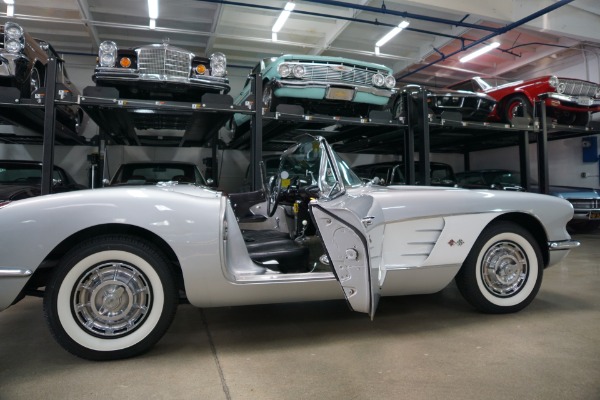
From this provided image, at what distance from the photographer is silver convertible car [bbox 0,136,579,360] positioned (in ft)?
6.72

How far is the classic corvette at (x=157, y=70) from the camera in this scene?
15.1 ft

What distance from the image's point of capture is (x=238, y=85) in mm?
11031

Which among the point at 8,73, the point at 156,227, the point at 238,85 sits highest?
the point at 238,85

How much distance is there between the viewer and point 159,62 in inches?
185

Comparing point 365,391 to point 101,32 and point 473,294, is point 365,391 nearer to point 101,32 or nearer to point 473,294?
point 473,294

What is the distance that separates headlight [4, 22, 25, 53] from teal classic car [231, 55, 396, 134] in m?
2.65

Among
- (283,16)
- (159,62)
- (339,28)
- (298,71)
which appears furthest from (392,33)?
(159,62)

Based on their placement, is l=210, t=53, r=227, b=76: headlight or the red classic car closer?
l=210, t=53, r=227, b=76: headlight

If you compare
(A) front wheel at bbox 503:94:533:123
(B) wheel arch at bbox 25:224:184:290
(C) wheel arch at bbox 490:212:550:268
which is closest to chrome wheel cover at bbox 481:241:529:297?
(C) wheel arch at bbox 490:212:550:268

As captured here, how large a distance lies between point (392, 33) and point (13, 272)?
8667 millimetres

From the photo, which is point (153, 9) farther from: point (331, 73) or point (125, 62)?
point (331, 73)

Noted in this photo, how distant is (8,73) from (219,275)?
4091mm

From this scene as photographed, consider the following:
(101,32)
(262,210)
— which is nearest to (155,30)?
(101,32)

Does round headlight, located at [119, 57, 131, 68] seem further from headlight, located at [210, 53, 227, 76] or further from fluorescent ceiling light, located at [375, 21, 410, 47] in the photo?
fluorescent ceiling light, located at [375, 21, 410, 47]
